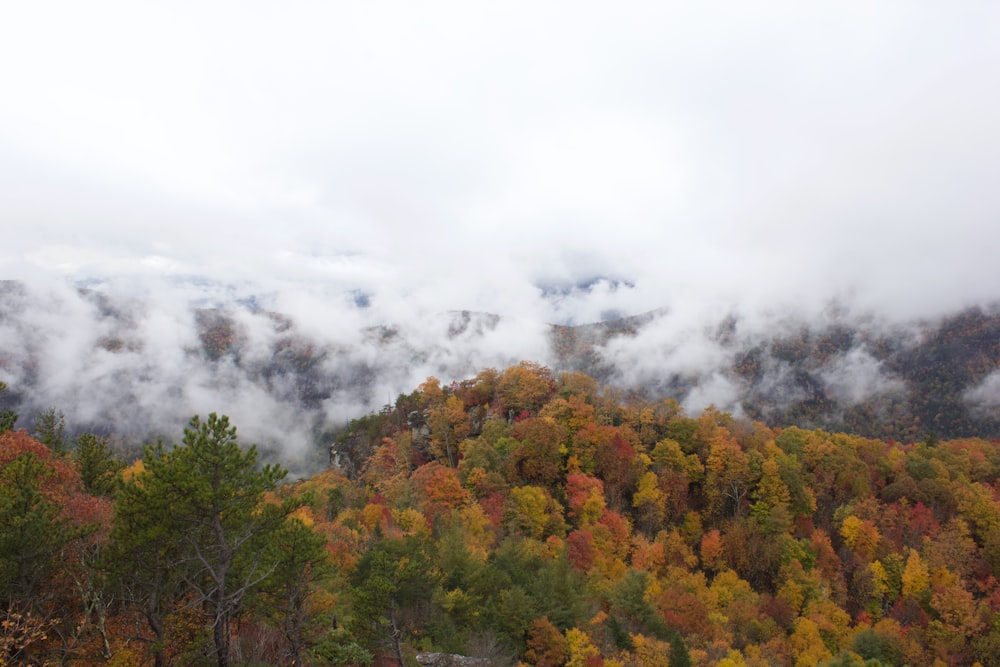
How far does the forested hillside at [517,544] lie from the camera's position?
18.1m

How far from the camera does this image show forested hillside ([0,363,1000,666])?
18094 mm

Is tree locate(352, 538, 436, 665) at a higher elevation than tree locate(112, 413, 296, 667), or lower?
lower

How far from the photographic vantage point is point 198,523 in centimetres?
1828

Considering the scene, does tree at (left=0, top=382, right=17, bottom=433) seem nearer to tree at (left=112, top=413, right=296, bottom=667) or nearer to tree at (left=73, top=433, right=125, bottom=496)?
tree at (left=73, top=433, right=125, bottom=496)

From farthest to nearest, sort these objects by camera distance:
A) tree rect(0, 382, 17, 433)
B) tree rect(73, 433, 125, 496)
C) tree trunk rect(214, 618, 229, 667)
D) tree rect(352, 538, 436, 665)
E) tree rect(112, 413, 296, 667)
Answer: tree rect(73, 433, 125, 496) → tree rect(0, 382, 17, 433) → tree rect(352, 538, 436, 665) → tree trunk rect(214, 618, 229, 667) → tree rect(112, 413, 296, 667)

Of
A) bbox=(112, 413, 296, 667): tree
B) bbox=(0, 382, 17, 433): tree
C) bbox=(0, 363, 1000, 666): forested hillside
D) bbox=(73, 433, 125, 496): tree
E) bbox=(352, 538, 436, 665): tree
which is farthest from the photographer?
bbox=(73, 433, 125, 496): tree

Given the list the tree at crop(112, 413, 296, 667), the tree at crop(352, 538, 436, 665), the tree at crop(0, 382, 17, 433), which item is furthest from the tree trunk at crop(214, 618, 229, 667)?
the tree at crop(0, 382, 17, 433)

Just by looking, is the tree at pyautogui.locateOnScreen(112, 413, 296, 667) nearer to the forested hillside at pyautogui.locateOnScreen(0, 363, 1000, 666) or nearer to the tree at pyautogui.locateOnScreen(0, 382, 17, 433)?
the forested hillside at pyautogui.locateOnScreen(0, 363, 1000, 666)

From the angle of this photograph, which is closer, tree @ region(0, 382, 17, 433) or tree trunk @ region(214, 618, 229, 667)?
tree trunk @ region(214, 618, 229, 667)

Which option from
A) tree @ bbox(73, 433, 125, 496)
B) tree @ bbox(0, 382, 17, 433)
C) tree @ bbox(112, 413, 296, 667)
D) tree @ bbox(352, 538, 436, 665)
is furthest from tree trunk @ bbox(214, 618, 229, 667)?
tree @ bbox(0, 382, 17, 433)

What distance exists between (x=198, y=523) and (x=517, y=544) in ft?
93.4

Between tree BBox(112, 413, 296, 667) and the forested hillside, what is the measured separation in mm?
102

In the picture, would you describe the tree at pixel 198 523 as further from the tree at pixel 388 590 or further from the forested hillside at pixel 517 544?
the tree at pixel 388 590

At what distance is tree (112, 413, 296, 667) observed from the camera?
17.2m
